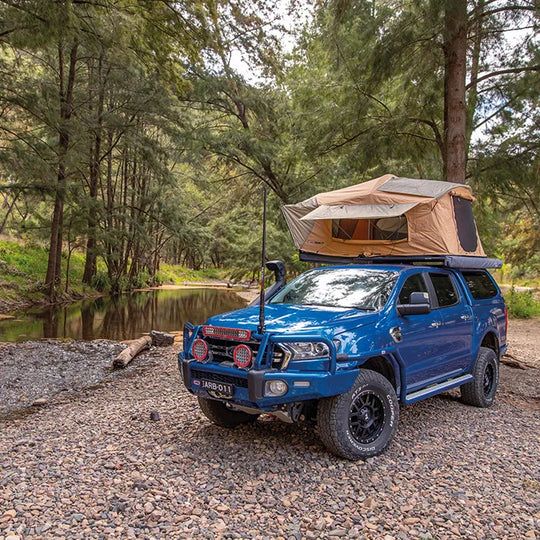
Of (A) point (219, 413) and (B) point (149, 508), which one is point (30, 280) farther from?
(B) point (149, 508)

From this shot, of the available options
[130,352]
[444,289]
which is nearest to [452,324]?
[444,289]

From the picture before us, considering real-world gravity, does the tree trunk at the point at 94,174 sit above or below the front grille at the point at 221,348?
above

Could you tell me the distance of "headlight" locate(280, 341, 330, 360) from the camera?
4371 mm

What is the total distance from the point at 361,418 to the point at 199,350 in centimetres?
171

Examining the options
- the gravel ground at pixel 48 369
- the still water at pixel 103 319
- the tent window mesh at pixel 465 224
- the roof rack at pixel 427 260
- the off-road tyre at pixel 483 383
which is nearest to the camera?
the roof rack at pixel 427 260

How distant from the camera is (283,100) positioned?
1619 cm

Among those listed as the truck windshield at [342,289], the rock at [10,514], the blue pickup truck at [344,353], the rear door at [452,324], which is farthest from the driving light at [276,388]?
the rear door at [452,324]

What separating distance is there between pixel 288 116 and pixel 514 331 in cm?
963

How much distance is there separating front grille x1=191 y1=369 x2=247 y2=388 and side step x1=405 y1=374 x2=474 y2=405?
1.87m

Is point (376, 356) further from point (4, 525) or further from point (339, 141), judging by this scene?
point (339, 141)

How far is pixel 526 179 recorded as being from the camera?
1035 centimetres

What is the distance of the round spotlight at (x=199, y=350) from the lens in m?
4.82

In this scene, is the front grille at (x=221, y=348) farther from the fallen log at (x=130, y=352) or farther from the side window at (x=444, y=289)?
the fallen log at (x=130, y=352)

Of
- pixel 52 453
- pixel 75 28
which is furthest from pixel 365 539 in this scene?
pixel 75 28
